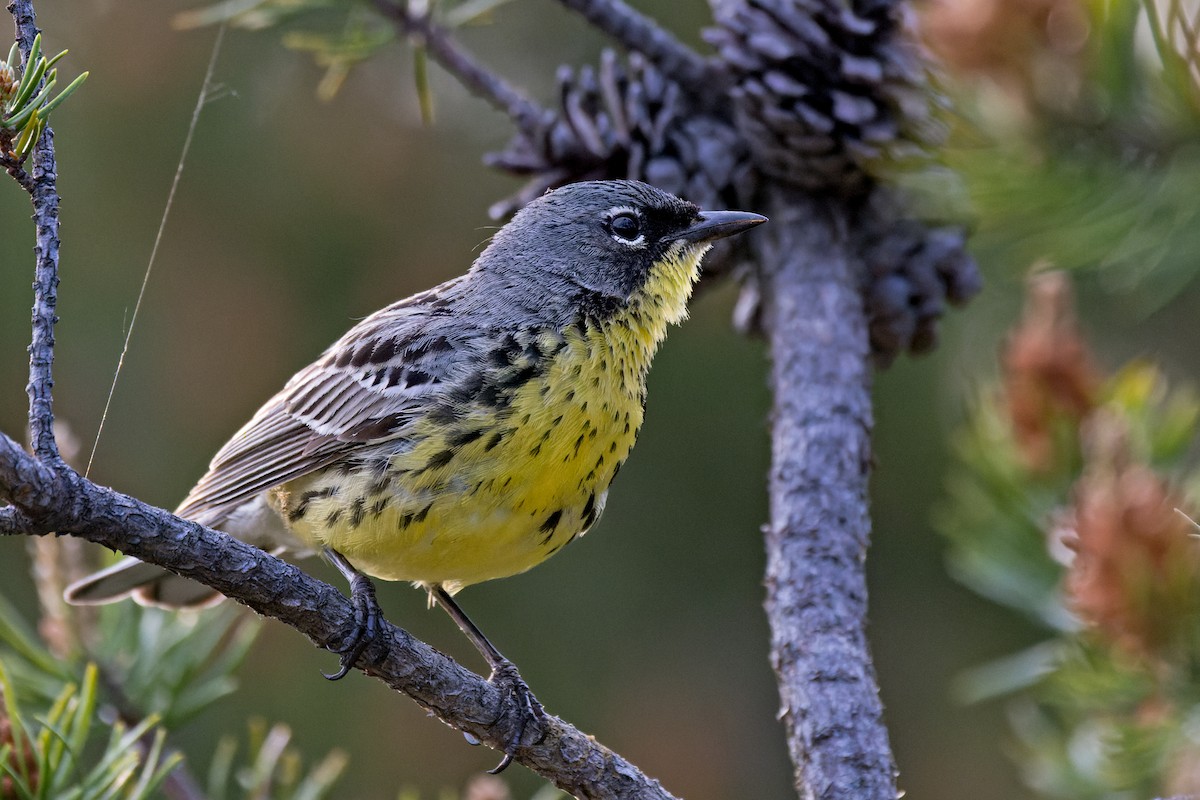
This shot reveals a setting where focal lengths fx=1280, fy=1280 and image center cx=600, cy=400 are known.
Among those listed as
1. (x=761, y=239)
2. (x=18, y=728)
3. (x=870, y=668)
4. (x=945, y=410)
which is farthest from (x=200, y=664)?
(x=945, y=410)

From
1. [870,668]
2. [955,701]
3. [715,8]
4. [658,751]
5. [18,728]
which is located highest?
[715,8]

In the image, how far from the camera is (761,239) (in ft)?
9.93

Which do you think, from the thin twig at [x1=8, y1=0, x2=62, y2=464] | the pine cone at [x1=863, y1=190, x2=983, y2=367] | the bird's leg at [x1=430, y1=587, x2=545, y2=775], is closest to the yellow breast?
the bird's leg at [x1=430, y1=587, x2=545, y2=775]

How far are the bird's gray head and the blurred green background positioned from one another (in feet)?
2.94

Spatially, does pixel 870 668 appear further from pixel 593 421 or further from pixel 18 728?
pixel 18 728

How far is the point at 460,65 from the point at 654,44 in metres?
0.45

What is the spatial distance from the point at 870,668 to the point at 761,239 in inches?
43.8

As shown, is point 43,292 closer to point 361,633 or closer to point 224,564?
point 224,564

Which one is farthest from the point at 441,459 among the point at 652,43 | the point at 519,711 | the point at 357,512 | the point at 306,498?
the point at 652,43

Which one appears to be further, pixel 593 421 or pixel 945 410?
pixel 945 410

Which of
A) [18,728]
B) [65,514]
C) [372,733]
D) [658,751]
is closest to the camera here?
[65,514]

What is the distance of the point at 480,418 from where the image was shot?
2785mm

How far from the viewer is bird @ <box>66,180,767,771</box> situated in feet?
9.04

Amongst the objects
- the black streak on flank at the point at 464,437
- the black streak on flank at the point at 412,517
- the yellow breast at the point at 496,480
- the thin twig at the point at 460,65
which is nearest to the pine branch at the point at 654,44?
the thin twig at the point at 460,65
